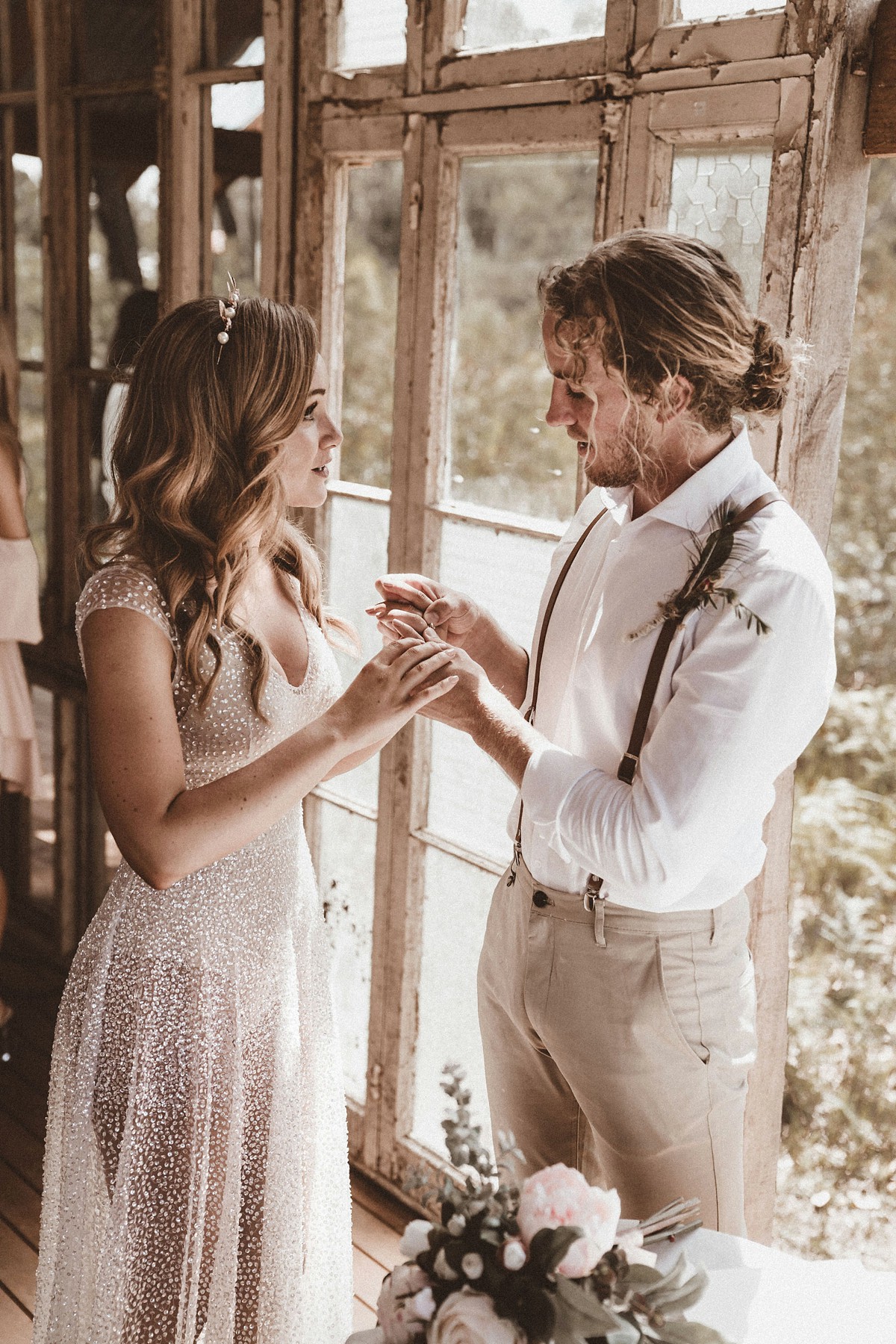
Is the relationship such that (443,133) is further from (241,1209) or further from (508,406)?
(241,1209)

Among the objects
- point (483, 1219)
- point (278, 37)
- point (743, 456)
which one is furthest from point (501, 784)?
point (278, 37)

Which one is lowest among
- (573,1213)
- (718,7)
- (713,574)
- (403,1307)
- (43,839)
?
(43,839)

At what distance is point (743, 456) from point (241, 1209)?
1262 mm

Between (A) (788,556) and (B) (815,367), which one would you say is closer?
(A) (788,556)

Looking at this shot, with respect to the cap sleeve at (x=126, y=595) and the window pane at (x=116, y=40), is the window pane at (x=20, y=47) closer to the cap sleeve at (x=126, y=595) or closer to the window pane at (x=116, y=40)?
the window pane at (x=116, y=40)

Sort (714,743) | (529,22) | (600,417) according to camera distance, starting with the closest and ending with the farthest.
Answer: (714,743) → (600,417) → (529,22)

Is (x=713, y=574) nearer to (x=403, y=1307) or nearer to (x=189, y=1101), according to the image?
(x=403, y=1307)

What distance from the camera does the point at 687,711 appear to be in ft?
4.58

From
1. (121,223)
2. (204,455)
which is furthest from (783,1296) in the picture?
(121,223)

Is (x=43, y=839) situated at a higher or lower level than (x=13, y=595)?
lower

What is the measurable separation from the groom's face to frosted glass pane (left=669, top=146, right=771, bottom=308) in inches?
11.8

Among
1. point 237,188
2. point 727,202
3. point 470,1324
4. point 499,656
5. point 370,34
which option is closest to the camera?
point 470,1324

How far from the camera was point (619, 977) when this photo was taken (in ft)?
5.19

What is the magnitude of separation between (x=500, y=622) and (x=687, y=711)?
96 cm
